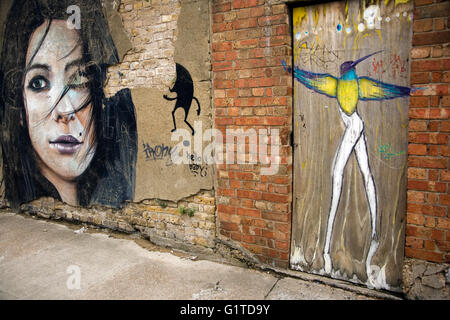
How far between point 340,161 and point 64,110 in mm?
3707

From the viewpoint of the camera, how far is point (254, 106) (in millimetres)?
2980

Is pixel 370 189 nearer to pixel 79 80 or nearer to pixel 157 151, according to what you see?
pixel 157 151

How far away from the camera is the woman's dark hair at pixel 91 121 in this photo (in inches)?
156

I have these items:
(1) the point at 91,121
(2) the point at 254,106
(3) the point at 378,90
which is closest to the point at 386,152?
(3) the point at 378,90

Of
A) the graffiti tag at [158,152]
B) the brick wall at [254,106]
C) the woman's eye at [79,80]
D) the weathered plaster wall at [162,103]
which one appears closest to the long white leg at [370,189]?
the brick wall at [254,106]

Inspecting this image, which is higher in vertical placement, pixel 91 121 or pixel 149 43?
pixel 149 43

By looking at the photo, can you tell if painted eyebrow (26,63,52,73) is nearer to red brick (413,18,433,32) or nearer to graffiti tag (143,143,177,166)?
graffiti tag (143,143,177,166)

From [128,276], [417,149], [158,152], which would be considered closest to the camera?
[417,149]

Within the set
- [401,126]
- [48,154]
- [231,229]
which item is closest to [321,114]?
[401,126]

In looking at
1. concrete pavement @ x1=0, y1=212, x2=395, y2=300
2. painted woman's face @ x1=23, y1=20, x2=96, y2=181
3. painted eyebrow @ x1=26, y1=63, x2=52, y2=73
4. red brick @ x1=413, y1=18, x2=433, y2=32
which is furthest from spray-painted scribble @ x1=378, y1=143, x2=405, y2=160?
painted eyebrow @ x1=26, y1=63, x2=52, y2=73

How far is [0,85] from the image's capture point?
16.8ft

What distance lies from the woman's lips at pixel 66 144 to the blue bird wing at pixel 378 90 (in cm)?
359

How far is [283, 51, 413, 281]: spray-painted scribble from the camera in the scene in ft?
8.63
